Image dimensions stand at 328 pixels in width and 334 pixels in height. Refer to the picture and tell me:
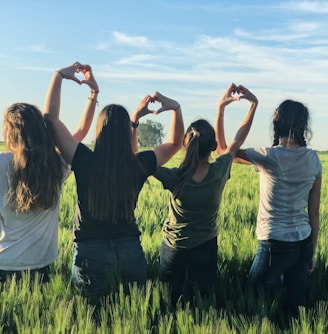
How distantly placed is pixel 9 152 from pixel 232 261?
6.19ft

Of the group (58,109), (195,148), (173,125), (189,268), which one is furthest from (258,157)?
(58,109)

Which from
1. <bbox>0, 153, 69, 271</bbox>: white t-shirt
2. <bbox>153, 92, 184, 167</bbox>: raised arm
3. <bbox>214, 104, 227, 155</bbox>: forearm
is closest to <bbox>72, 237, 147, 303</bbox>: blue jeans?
<bbox>0, 153, 69, 271</bbox>: white t-shirt

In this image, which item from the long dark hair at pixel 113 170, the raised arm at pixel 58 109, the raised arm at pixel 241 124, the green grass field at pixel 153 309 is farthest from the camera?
the raised arm at pixel 241 124

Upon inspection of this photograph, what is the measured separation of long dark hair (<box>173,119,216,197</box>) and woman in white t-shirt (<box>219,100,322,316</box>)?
334 mm

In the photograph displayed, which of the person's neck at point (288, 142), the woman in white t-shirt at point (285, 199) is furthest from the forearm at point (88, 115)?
the person's neck at point (288, 142)

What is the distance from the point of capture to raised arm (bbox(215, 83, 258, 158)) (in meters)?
3.17

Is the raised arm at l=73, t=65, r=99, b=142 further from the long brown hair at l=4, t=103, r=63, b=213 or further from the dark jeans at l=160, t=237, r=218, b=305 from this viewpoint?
the dark jeans at l=160, t=237, r=218, b=305

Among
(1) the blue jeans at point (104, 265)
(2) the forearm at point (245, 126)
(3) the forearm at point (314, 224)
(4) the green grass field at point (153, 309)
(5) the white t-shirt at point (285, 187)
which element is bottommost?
(4) the green grass field at point (153, 309)

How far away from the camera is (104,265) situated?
2.67m

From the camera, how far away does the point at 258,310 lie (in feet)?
8.90

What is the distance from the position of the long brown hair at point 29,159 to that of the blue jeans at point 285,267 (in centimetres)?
128

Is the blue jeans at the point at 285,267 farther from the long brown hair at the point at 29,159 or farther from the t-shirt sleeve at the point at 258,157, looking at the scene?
the long brown hair at the point at 29,159

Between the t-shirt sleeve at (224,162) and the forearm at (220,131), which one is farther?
the forearm at (220,131)

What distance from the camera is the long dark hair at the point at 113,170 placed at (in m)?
2.65
